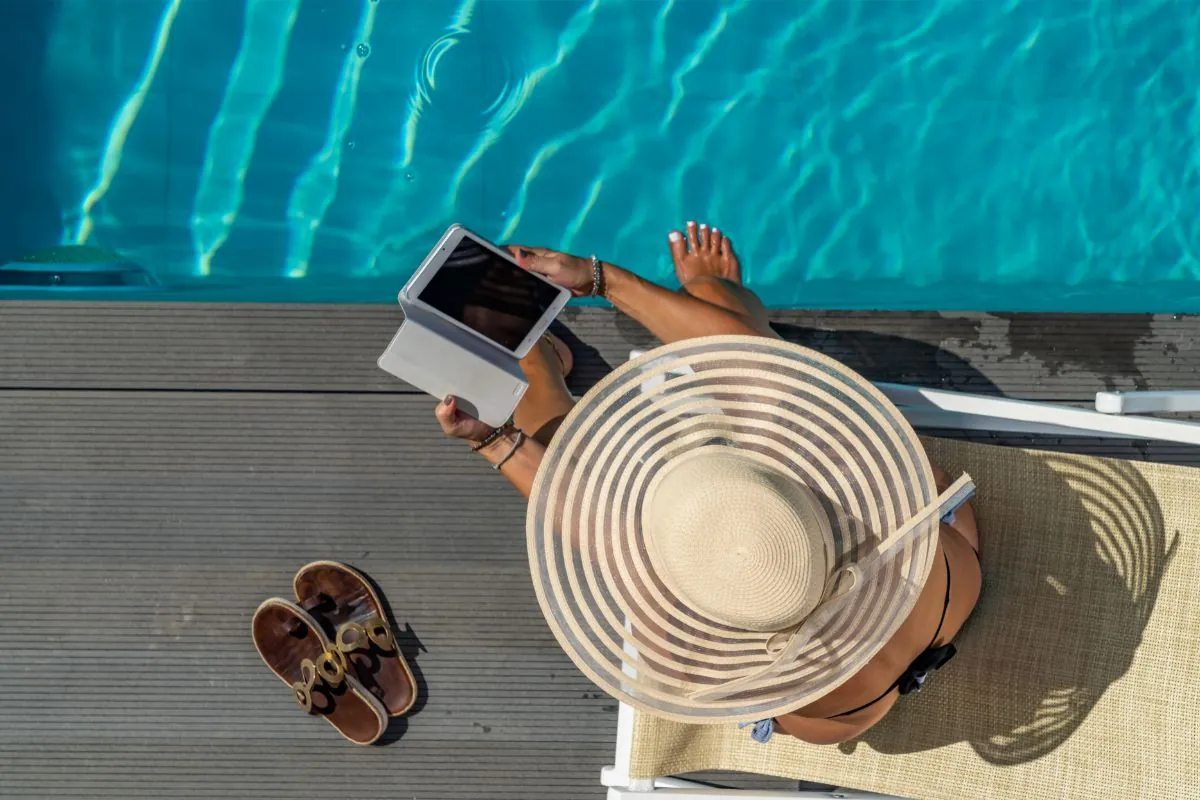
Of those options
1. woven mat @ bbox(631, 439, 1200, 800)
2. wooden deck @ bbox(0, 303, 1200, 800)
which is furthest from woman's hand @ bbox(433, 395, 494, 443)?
woven mat @ bbox(631, 439, 1200, 800)

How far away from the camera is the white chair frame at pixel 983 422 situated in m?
1.77

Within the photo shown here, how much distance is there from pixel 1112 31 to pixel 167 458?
3096 mm

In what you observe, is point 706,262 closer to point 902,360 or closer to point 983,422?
point 902,360

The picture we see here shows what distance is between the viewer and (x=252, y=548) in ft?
7.20

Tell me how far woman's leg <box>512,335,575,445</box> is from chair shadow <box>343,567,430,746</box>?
605 mm

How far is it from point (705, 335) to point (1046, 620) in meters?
0.87

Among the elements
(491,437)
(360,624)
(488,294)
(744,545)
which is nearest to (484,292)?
(488,294)

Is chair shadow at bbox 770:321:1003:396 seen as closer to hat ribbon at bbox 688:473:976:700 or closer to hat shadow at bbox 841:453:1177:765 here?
hat shadow at bbox 841:453:1177:765

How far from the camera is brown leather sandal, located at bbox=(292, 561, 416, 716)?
2154 millimetres

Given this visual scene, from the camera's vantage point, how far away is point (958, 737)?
64.2 inches

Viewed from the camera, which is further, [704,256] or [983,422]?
[704,256]

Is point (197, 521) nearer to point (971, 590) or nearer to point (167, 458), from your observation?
point (167, 458)

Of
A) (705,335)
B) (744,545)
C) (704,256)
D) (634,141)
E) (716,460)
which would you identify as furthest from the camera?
(634,141)

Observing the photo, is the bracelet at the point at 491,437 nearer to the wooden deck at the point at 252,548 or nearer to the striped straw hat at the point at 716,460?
the striped straw hat at the point at 716,460
